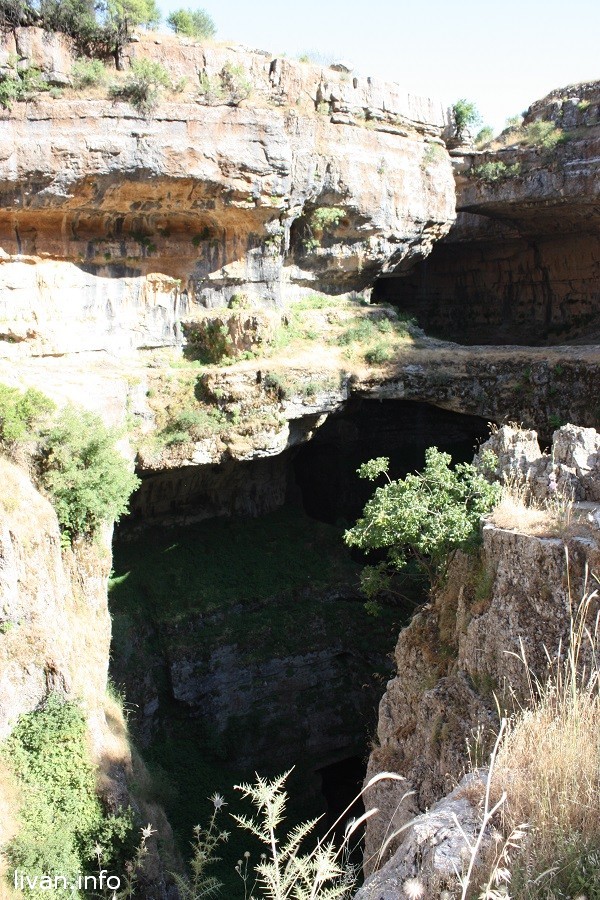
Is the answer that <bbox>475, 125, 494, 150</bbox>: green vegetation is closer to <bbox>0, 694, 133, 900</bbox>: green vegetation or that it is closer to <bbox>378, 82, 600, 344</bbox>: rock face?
<bbox>378, 82, 600, 344</bbox>: rock face

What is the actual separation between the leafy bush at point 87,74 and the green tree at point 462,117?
866 cm

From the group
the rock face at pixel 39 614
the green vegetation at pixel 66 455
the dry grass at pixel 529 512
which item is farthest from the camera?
the green vegetation at pixel 66 455

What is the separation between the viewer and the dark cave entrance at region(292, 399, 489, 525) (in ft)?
59.4

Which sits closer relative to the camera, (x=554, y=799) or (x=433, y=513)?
(x=554, y=799)

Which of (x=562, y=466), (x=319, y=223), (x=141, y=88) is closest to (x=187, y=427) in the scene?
(x=319, y=223)

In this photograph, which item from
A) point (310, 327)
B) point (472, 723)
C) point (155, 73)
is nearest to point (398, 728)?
point (472, 723)

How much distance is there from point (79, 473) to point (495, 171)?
44.3ft

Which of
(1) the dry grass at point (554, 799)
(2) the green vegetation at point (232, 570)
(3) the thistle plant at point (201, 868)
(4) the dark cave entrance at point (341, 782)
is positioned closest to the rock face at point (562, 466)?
(1) the dry grass at point (554, 799)

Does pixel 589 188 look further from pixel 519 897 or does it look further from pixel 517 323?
pixel 519 897

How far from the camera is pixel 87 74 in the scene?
12742 mm

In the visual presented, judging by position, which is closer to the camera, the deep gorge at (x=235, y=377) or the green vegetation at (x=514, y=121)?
the deep gorge at (x=235, y=377)

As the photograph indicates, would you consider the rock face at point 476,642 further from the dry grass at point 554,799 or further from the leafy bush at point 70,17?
the leafy bush at point 70,17

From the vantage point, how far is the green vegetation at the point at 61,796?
25.1 ft

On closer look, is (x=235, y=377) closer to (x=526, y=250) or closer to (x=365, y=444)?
(x=365, y=444)
